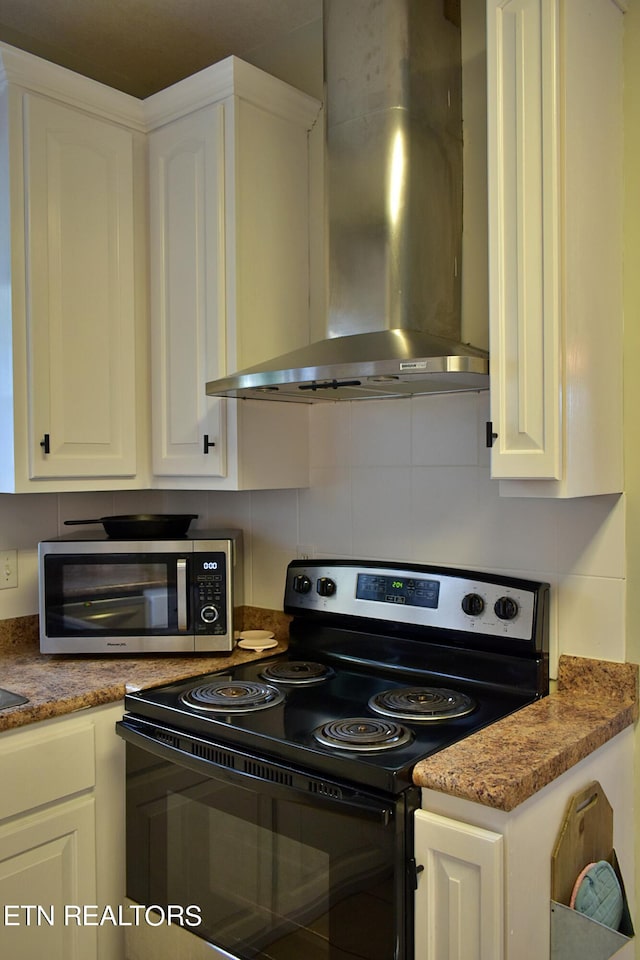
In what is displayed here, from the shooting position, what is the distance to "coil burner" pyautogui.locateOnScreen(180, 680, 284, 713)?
1.66 meters

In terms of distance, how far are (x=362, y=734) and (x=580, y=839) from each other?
17.6 inches

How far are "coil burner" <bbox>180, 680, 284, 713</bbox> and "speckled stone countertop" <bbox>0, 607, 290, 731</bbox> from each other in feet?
0.48

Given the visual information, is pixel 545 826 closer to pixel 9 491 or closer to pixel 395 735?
pixel 395 735

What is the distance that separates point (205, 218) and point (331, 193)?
369mm

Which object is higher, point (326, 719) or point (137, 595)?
A: point (137, 595)

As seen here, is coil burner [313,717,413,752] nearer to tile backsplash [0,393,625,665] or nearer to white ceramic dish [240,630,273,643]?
tile backsplash [0,393,625,665]

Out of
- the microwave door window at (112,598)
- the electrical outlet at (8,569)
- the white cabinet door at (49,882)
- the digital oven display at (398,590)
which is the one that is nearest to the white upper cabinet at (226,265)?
the microwave door window at (112,598)

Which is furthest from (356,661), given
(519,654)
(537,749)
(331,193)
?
(331,193)

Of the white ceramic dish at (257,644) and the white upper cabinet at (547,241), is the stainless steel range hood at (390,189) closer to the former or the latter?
the white upper cabinet at (547,241)

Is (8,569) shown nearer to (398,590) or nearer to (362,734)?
(398,590)

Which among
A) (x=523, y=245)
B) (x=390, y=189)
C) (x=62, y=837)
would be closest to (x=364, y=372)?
(x=523, y=245)

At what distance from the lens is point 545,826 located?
4.44 feet

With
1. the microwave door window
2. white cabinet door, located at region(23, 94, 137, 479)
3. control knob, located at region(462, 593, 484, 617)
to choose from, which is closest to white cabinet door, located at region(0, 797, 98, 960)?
the microwave door window

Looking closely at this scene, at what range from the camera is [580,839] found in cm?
146
